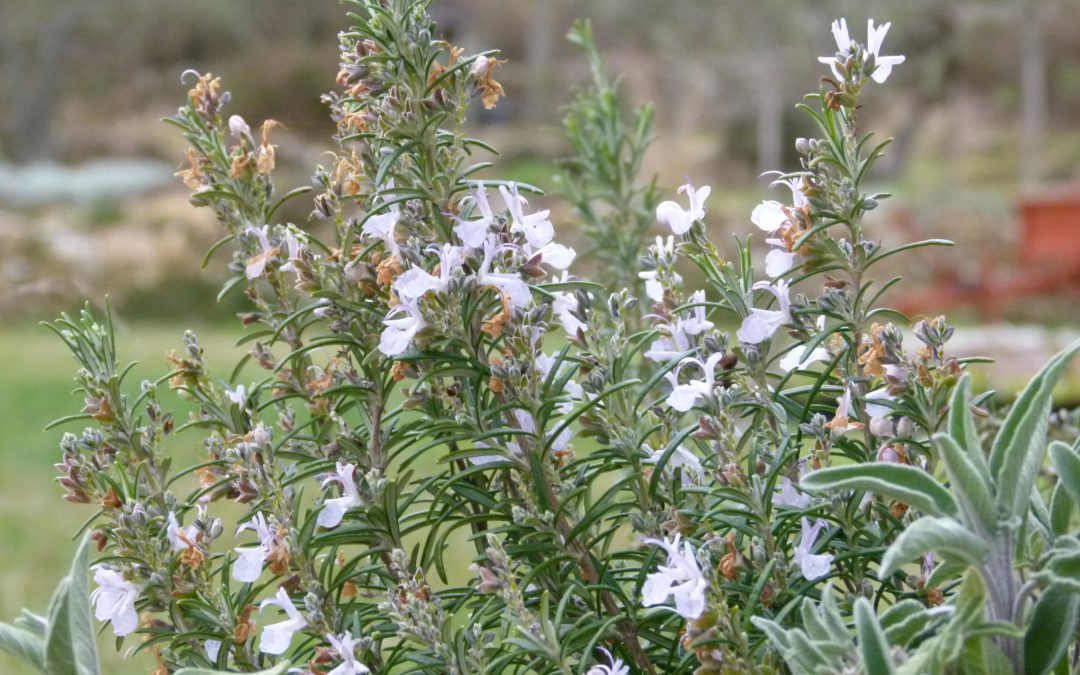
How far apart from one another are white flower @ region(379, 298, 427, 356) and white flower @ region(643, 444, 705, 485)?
0.59 feet

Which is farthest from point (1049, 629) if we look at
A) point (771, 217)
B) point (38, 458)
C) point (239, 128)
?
point (38, 458)

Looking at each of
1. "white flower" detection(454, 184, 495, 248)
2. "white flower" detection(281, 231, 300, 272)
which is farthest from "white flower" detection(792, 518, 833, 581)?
"white flower" detection(281, 231, 300, 272)

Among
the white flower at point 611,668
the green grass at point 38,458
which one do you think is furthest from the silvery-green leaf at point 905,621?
the green grass at point 38,458

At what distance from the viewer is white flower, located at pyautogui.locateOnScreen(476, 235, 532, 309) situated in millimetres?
692

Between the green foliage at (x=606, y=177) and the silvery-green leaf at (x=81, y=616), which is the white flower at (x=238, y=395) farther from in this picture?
the green foliage at (x=606, y=177)

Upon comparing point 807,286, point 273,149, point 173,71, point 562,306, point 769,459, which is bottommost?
point 769,459

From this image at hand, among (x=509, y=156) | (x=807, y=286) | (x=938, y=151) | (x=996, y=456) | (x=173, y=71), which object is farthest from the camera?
(x=173, y=71)

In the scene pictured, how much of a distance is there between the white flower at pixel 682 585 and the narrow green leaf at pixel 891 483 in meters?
0.10

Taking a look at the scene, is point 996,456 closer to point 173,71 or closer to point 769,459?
point 769,459

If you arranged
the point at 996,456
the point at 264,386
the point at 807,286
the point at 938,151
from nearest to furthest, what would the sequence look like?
the point at 996,456, the point at 264,386, the point at 807,286, the point at 938,151

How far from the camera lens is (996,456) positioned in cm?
61

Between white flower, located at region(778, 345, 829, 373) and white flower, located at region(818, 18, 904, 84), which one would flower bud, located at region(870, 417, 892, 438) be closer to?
white flower, located at region(778, 345, 829, 373)

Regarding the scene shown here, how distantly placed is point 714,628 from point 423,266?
0.90ft

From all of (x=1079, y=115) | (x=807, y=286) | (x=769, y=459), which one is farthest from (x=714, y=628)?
(x=1079, y=115)
